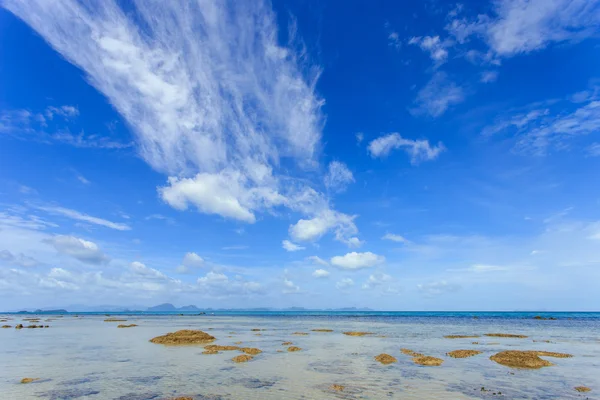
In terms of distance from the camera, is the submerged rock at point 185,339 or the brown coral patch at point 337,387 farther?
the submerged rock at point 185,339

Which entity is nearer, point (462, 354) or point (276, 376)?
point (276, 376)

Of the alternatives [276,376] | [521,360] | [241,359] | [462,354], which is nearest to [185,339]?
[241,359]

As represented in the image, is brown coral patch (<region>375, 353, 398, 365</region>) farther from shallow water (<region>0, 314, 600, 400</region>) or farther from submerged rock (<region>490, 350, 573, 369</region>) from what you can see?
submerged rock (<region>490, 350, 573, 369</region>)

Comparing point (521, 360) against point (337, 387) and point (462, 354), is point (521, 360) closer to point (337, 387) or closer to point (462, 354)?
point (462, 354)

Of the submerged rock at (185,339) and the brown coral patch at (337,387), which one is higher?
the submerged rock at (185,339)

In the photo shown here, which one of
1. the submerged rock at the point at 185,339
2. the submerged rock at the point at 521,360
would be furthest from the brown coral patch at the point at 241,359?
the submerged rock at the point at 521,360

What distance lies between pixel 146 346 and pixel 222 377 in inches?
953

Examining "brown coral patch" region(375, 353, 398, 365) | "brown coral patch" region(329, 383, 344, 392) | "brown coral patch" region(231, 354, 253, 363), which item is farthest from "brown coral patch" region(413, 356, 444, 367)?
"brown coral patch" region(231, 354, 253, 363)

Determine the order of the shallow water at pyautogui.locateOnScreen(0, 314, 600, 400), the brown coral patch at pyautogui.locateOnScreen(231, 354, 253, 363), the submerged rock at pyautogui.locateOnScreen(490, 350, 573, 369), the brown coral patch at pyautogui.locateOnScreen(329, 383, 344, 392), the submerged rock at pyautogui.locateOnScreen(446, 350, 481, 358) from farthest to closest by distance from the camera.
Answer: the submerged rock at pyautogui.locateOnScreen(446, 350, 481, 358), the brown coral patch at pyautogui.locateOnScreen(231, 354, 253, 363), the submerged rock at pyautogui.locateOnScreen(490, 350, 573, 369), the brown coral patch at pyautogui.locateOnScreen(329, 383, 344, 392), the shallow water at pyautogui.locateOnScreen(0, 314, 600, 400)

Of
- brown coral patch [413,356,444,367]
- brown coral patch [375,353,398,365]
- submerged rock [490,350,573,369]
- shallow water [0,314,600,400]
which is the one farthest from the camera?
brown coral patch [375,353,398,365]

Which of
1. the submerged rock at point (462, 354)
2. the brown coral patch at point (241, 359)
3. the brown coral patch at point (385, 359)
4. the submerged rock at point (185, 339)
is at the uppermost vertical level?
the submerged rock at point (185, 339)

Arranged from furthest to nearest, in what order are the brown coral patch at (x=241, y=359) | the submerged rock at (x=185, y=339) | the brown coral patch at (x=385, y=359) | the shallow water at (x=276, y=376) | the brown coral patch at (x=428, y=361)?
the submerged rock at (x=185, y=339) → the brown coral patch at (x=241, y=359) → the brown coral patch at (x=385, y=359) → the brown coral patch at (x=428, y=361) → the shallow water at (x=276, y=376)

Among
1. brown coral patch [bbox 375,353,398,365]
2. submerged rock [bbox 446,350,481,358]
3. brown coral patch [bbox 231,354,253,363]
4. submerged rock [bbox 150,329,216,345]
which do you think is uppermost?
submerged rock [bbox 150,329,216,345]

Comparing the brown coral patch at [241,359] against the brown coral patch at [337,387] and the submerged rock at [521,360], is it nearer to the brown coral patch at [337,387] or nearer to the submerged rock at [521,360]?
the brown coral patch at [337,387]
